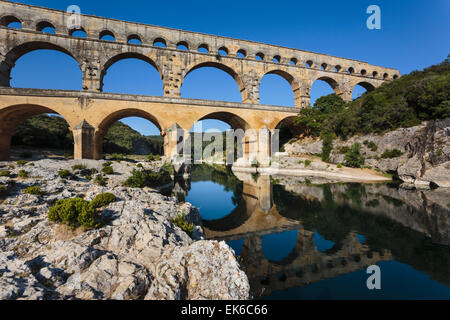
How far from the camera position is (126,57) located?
23.4 m

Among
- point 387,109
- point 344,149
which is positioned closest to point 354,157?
point 344,149

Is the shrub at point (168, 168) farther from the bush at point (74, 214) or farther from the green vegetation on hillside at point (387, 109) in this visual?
the green vegetation on hillside at point (387, 109)

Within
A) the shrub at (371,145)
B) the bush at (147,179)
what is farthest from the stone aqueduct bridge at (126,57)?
the shrub at (371,145)

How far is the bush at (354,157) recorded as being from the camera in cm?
2278

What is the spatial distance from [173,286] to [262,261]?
334cm

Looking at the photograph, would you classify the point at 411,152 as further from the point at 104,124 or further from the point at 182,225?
the point at 104,124

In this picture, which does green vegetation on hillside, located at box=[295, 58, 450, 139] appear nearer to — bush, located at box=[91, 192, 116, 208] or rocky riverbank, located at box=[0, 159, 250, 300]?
rocky riverbank, located at box=[0, 159, 250, 300]

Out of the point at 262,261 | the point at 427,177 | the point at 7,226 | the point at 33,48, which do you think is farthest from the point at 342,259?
the point at 33,48

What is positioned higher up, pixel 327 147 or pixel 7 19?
pixel 7 19

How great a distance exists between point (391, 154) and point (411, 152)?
1.63 m

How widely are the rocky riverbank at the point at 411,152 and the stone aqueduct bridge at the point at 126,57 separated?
1021cm

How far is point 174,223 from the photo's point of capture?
653cm

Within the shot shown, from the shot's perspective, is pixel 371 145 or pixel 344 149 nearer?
pixel 371 145
